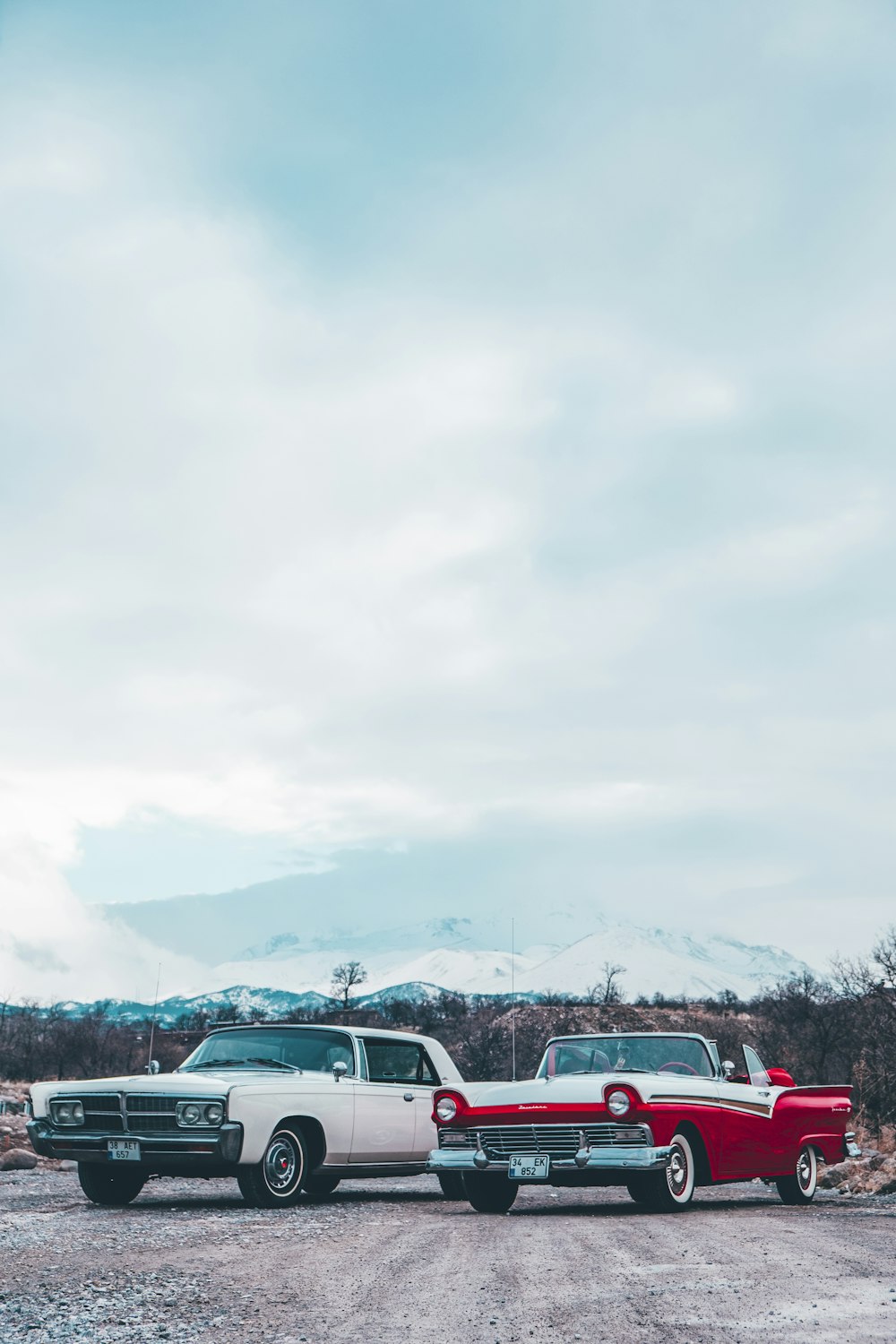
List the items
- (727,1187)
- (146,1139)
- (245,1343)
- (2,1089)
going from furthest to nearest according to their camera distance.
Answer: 1. (2,1089)
2. (727,1187)
3. (146,1139)
4. (245,1343)

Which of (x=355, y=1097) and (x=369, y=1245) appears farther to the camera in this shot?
(x=355, y=1097)

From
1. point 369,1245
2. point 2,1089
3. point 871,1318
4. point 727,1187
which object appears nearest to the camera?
point 871,1318

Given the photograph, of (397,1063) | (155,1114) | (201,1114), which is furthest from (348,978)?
(201,1114)

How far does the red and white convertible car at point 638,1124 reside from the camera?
1078 cm

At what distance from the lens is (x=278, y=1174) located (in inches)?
450

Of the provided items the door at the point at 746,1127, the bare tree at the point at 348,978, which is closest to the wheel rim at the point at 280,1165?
the door at the point at 746,1127

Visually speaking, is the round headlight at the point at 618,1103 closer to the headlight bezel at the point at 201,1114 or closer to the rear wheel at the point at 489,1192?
the rear wheel at the point at 489,1192

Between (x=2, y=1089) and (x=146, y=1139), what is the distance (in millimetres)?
34406

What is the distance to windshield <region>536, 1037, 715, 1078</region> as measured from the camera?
476 inches

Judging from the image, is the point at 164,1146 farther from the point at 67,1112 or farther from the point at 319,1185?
the point at 319,1185

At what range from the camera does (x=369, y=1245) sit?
29.5 ft

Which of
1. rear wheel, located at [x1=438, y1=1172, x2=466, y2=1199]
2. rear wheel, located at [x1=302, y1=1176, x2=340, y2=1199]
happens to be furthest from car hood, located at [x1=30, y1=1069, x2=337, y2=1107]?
rear wheel, located at [x1=438, y1=1172, x2=466, y2=1199]

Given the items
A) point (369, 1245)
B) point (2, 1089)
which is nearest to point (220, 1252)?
point (369, 1245)

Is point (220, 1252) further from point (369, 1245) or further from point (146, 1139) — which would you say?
point (146, 1139)
